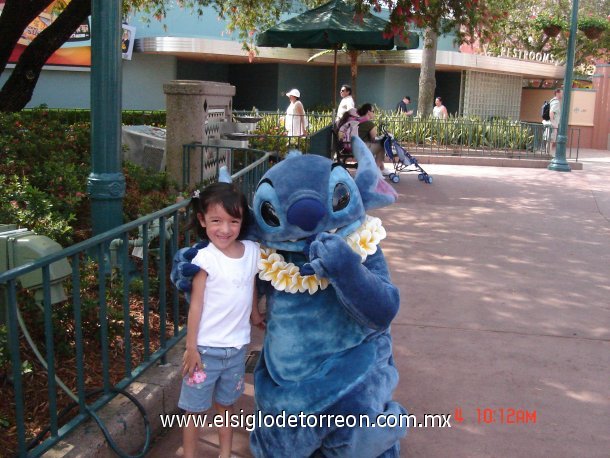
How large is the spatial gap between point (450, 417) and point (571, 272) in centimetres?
356

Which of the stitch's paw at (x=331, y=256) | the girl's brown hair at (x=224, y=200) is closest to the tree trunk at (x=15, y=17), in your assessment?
the girl's brown hair at (x=224, y=200)

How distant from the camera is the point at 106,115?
4.16m

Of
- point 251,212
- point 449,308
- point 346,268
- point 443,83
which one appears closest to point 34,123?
point 449,308

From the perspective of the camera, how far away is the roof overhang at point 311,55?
76.1 ft

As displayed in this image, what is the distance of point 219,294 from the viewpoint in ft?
10.1

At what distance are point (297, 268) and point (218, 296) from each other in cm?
36

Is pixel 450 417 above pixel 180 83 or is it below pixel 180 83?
below

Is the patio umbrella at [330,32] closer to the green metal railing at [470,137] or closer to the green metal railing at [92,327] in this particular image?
the green metal railing at [470,137]

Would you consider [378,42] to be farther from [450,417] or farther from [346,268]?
[346,268]

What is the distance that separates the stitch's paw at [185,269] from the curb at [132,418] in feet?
2.42

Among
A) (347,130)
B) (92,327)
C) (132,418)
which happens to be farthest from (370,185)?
(347,130)

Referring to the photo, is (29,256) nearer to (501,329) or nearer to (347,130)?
(501,329)

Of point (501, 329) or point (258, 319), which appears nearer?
point (258, 319)
